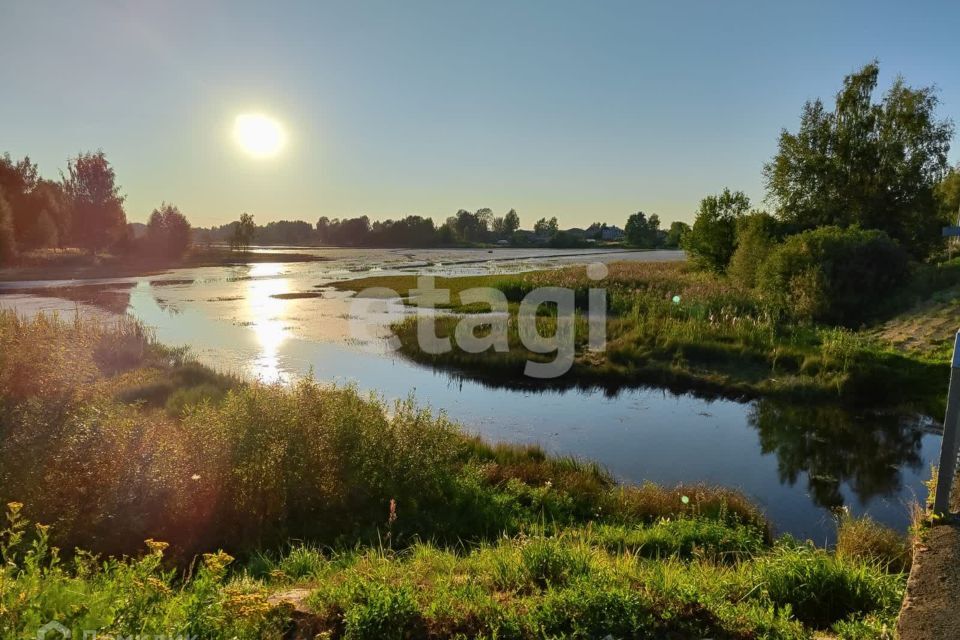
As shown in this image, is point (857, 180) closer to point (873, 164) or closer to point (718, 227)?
point (873, 164)

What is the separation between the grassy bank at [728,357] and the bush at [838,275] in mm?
983

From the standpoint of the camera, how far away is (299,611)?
3.65m

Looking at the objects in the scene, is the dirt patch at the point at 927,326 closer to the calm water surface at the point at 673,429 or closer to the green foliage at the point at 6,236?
the calm water surface at the point at 673,429

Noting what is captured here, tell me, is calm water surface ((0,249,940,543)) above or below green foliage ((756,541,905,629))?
below

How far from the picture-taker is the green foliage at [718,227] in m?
35.8

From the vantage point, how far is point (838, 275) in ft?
73.5

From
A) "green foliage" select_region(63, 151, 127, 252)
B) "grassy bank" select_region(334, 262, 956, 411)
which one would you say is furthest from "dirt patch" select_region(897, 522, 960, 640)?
"green foliage" select_region(63, 151, 127, 252)

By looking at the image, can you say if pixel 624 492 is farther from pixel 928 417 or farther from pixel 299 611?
pixel 928 417

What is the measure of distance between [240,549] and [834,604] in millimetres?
5478

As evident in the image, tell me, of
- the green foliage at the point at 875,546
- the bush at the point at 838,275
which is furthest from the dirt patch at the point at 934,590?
the bush at the point at 838,275

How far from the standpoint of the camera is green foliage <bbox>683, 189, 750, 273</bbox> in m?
35.8

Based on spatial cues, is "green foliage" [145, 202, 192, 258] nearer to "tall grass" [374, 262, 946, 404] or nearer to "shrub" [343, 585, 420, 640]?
"tall grass" [374, 262, 946, 404]

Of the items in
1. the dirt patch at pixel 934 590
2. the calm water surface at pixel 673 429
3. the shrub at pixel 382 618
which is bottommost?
the calm water surface at pixel 673 429

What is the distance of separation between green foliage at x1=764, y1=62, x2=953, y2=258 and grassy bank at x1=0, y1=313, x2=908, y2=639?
93.6 feet
